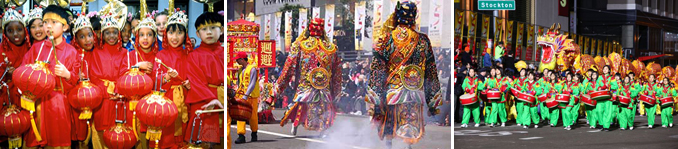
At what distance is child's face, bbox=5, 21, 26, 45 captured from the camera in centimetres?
612

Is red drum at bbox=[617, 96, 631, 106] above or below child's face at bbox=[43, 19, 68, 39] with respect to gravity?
below

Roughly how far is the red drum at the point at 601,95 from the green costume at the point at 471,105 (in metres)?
1.30

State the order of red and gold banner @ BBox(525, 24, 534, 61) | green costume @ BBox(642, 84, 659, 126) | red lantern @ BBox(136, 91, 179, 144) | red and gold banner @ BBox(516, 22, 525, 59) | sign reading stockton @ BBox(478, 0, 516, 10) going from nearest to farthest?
red lantern @ BBox(136, 91, 179, 144)
sign reading stockton @ BBox(478, 0, 516, 10)
red and gold banner @ BBox(516, 22, 525, 59)
red and gold banner @ BBox(525, 24, 534, 61)
green costume @ BBox(642, 84, 659, 126)

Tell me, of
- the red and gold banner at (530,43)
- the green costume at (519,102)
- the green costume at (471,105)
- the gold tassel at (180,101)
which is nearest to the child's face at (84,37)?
the gold tassel at (180,101)

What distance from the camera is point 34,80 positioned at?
5.73 metres

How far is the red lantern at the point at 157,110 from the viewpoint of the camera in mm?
5734

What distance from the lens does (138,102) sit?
5.88 metres

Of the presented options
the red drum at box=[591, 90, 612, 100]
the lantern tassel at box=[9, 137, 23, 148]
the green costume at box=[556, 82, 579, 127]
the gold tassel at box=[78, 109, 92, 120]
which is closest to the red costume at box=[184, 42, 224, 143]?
the gold tassel at box=[78, 109, 92, 120]

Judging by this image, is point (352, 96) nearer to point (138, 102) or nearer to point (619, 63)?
point (138, 102)

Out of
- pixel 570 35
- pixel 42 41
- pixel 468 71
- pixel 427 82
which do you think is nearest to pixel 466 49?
pixel 468 71

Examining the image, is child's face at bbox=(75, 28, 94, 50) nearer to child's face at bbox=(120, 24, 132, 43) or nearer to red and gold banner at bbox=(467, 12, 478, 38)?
child's face at bbox=(120, 24, 132, 43)

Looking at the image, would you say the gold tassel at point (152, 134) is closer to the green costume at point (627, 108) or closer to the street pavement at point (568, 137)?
the street pavement at point (568, 137)

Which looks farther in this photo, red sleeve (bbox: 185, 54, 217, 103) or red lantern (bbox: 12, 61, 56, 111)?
red sleeve (bbox: 185, 54, 217, 103)

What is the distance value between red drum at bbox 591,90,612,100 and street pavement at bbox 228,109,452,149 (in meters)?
3.96
